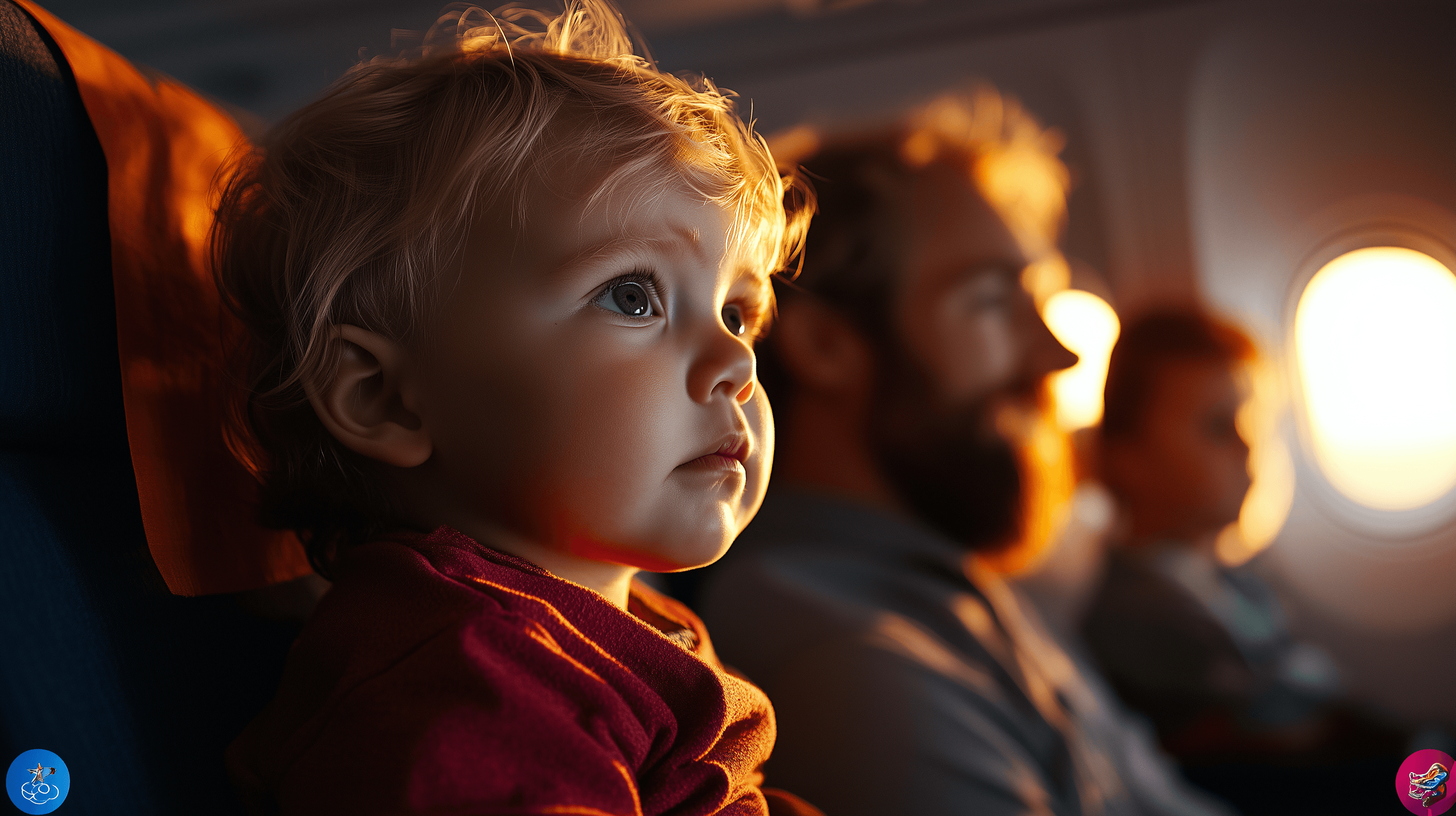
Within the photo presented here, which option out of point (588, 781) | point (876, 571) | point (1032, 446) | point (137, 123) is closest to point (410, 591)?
point (588, 781)

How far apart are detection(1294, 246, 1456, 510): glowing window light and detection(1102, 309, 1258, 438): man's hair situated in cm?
82

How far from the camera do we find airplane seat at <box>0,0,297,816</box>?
418mm

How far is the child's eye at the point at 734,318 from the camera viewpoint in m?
0.55

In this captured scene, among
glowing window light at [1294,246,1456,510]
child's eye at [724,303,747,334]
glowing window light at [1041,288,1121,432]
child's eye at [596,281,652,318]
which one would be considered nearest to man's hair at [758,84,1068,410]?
child's eye at [724,303,747,334]

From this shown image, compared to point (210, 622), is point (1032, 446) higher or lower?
higher

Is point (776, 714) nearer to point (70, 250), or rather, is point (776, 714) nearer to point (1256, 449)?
point (70, 250)

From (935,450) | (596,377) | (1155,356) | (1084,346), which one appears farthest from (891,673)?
(1084,346)

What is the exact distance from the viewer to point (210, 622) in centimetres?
53

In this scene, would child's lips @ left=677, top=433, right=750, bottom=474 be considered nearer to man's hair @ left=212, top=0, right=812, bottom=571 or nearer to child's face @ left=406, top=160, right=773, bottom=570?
child's face @ left=406, top=160, right=773, bottom=570

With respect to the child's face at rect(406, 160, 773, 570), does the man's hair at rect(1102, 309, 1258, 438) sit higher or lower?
higher

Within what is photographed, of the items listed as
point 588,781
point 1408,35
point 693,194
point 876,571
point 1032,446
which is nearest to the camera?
point 588,781

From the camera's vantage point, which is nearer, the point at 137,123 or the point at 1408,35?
the point at 137,123

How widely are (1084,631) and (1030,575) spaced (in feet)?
0.58

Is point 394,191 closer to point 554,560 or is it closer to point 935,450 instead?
point 554,560
